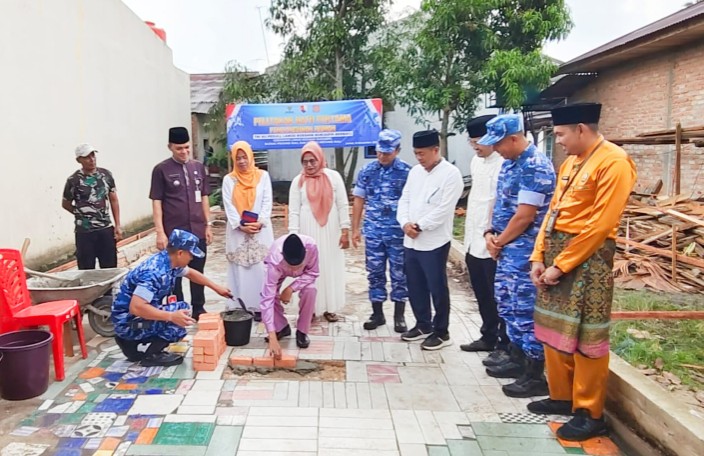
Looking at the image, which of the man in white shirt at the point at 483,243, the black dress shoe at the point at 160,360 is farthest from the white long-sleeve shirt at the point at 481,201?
the black dress shoe at the point at 160,360

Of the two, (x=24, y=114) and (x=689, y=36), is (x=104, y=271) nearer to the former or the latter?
(x=24, y=114)

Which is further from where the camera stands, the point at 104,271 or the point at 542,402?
the point at 104,271

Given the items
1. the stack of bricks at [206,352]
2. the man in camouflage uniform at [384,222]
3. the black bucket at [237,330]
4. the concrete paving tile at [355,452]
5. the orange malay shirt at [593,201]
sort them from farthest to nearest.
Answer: the man in camouflage uniform at [384,222] → the black bucket at [237,330] → the stack of bricks at [206,352] → the concrete paving tile at [355,452] → the orange malay shirt at [593,201]

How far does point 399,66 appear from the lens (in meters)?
12.1

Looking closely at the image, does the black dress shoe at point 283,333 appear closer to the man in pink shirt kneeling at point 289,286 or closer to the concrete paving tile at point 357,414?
the man in pink shirt kneeling at point 289,286

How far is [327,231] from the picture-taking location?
4926 mm

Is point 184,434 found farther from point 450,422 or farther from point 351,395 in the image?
point 450,422

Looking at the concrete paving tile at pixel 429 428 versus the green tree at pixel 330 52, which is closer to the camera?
the concrete paving tile at pixel 429 428

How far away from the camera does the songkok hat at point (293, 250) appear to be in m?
3.84

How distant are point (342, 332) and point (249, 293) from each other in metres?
0.97

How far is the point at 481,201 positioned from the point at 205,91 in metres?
14.0

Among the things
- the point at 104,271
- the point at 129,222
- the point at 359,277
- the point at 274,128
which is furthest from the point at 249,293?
the point at 274,128

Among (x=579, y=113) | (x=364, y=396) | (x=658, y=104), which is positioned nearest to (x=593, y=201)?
(x=579, y=113)

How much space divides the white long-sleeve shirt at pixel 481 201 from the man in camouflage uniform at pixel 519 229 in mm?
392
